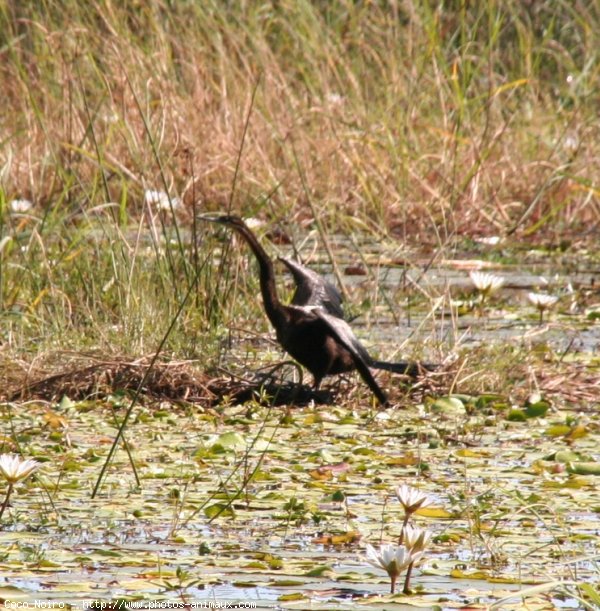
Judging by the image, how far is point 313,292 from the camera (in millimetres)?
6234

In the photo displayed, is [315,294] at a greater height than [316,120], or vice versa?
[315,294]

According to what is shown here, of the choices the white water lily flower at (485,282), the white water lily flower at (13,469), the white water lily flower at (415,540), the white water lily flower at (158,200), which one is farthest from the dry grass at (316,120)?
the white water lily flower at (415,540)

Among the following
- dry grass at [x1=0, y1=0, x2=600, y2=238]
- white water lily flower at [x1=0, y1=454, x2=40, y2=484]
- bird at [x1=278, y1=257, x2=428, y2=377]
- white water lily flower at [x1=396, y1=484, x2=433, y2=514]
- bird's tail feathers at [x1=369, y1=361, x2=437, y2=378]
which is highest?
white water lily flower at [x1=396, y1=484, x2=433, y2=514]

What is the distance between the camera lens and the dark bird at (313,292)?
6.21 metres

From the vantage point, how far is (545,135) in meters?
10.5

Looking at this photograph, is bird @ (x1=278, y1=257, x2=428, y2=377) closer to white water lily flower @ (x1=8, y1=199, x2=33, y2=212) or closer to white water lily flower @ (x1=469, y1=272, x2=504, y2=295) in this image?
white water lily flower @ (x1=469, y1=272, x2=504, y2=295)

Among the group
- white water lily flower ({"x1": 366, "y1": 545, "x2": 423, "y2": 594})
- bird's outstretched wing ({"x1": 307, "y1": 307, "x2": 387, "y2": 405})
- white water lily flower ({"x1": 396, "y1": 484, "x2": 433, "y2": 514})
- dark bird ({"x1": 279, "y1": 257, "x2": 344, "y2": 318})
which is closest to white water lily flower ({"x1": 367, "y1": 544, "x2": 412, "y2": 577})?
white water lily flower ({"x1": 366, "y1": 545, "x2": 423, "y2": 594})

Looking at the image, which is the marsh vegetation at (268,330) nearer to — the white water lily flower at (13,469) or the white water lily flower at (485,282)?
the white water lily flower at (485,282)

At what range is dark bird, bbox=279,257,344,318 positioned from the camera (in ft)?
20.4

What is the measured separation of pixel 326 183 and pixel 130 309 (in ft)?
11.7

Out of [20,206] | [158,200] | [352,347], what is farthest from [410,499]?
[20,206]

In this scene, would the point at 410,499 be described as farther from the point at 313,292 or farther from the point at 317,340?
the point at 313,292

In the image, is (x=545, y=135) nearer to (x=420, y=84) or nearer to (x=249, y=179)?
(x=420, y=84)

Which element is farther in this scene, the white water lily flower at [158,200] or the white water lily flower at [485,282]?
the white water lily flower at [485,282]
